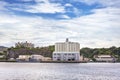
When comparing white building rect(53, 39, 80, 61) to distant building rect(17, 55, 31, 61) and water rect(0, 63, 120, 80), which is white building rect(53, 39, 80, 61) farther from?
water rect(0, 63, 120, 80)

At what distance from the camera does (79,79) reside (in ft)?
136

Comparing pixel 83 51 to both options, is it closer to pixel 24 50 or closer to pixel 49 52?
pixel 49 52

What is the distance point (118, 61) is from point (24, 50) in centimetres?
5455

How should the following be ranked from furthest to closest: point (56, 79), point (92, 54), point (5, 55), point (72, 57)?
point (5, 55) → point (92, 54) → point (72, 57) → point (56, 79)

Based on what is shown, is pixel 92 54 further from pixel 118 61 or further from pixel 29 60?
pixel 29 60

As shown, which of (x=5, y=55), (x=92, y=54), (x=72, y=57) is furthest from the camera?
(x=5, y=55)

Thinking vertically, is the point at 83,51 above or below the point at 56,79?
above

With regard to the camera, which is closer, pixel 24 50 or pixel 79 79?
pixel 79 79

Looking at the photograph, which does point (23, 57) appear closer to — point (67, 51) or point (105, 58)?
point (67, 51)

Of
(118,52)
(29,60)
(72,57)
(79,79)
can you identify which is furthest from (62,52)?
(79,79)

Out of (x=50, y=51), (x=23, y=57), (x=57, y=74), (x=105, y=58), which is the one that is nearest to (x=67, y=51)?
(x=50, y=51)

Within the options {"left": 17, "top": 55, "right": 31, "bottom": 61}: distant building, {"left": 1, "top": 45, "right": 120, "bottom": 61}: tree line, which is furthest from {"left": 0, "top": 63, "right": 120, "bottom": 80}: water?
{"left": 1, "top": 45, "right": 120, "bottom": 61}: tree line

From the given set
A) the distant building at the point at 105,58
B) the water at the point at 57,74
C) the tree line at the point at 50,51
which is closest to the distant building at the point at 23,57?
the tree line at the point at 50,51

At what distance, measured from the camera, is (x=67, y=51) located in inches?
6998
